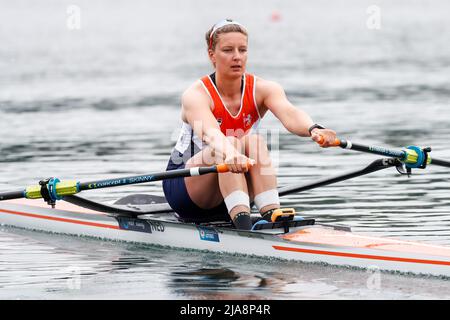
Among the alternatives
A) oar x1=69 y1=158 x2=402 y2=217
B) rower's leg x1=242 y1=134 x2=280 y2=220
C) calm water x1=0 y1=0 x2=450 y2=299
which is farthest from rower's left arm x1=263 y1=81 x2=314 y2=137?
calm water x1=0 y1=0 x2=450 y2=299

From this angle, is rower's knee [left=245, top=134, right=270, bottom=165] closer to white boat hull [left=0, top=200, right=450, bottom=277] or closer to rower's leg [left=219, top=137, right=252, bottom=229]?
rower's leg [left=219, top=137, right=252, bottom=229]

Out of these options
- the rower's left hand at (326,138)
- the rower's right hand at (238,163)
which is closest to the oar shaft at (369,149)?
the rower's left hand at (326,138)

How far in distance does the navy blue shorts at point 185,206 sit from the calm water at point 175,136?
1.13 feet

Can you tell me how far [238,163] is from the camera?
932cm

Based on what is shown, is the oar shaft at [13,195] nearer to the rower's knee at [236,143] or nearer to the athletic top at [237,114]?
the athletic top at [237,114]

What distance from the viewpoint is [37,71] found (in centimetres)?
3678

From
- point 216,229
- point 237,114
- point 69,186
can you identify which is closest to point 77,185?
point 69,186

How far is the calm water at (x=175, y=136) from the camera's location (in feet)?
30.1

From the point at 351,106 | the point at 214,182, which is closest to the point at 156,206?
the point at 214,182

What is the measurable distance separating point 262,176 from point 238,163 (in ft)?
2.10

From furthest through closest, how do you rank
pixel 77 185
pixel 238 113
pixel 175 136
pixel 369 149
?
pixel 175 136
pixel 77 185
pixel 238 113
pixel 369 149

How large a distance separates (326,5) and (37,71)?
61659 millimetres

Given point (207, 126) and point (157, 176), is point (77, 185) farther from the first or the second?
point (207, 126)
